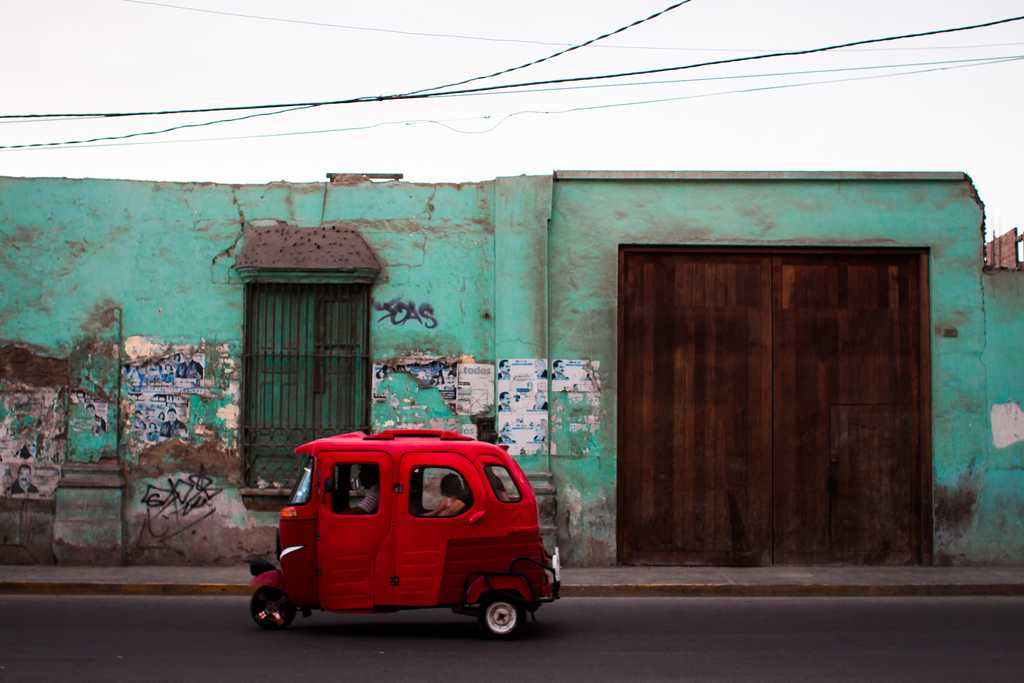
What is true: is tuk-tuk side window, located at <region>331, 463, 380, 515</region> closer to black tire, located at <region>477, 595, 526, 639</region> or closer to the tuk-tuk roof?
the tuk-tuk roof

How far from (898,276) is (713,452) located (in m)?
3.22

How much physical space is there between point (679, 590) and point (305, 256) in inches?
233

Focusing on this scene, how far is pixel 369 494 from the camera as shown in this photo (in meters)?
9.50

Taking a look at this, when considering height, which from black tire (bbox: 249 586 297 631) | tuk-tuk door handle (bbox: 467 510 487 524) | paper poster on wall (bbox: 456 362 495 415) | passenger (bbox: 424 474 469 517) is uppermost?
paper poster on wall (bbox: 456 362 495 415)

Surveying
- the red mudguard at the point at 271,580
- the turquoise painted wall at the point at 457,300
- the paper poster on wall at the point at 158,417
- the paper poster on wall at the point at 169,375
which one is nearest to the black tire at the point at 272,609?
the red mudguard at the point at 271,580

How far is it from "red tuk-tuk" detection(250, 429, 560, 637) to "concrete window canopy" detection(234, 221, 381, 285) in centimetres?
472

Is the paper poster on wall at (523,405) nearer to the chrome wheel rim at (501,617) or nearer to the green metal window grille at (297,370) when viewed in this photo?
the green metal window grille at (297,370)

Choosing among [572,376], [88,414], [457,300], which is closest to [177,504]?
[88,414]

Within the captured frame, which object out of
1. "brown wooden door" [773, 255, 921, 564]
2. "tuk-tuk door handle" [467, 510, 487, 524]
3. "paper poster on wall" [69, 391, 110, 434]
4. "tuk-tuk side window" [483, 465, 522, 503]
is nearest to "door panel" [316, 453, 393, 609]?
"tuk-tuk door handle" [467, 510, 487, 524]

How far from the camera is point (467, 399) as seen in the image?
46.4 feet

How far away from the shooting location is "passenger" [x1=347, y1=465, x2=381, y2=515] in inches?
373

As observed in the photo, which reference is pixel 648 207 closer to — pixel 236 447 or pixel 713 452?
pixel 713 452

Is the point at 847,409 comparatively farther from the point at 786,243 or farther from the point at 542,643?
the point at 542,643

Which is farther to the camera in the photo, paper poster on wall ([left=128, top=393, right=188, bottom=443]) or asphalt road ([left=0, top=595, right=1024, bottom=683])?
paper poster on wall ([left=128, top=393, right=188, bottom=443])
